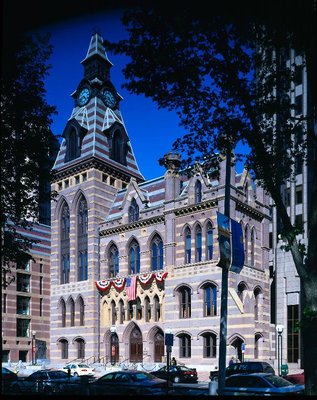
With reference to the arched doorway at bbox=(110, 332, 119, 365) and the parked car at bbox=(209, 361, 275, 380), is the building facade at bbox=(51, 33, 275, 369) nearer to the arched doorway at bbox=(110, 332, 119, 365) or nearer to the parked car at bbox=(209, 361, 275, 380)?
the arched doorway at bbox=(110, 332, 119, 365)

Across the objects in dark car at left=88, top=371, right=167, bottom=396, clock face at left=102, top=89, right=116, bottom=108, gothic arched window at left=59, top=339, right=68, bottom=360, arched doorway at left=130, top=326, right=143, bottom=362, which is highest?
clock face at left=102, top=89, right=116, bottom=108

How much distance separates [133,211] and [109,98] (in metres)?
13.3

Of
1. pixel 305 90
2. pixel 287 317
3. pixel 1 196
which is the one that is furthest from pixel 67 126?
pixel 1 196

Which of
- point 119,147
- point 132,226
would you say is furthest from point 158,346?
point 119,147

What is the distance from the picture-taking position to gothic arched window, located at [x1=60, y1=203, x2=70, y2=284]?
173 ft

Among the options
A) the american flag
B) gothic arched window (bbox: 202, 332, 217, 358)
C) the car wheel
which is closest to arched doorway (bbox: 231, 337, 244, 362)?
gothic arched window (bbox: 202, 332, 217, 358)

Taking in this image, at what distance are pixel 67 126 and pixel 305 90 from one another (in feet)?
75.5

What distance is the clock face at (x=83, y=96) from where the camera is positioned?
2142 inches

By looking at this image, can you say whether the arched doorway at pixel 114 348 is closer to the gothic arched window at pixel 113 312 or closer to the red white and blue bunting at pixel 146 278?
the gothic arched window at pixel 113 312

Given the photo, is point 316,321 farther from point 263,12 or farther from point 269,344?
point 269,344

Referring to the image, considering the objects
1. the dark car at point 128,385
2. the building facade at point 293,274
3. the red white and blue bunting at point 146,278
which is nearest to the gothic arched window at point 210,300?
the red white and blue bunting at point 146,278

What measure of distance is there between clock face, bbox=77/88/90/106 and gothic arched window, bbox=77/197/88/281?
10.1 metres

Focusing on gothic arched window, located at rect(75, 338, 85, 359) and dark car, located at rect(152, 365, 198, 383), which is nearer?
dark car, located at rect(152, 365, 198, 383)

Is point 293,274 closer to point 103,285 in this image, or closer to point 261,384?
point 103,285
